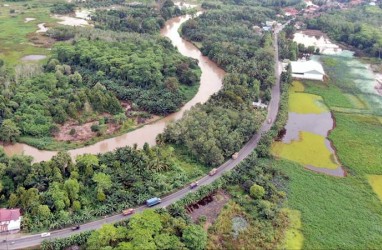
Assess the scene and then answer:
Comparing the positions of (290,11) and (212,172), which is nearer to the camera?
(212,172)

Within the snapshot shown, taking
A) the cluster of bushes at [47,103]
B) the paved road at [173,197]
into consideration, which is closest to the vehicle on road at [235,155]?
the paved road at [173,197]

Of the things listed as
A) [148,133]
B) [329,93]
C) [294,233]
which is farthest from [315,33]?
[294,233]

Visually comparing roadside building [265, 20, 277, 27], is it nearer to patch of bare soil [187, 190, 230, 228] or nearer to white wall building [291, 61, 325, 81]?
white wall building [291, 61, 325, 81]

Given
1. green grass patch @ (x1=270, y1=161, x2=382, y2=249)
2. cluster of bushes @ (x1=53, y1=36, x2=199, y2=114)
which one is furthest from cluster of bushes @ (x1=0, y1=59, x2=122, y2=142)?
green grass patch @ (x1=270, y1=161, x2=382, y2=249)

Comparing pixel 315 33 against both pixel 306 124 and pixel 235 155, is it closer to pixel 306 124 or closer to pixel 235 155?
pixel 306 124

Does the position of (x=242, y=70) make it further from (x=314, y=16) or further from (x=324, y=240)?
(x=314, y=16)

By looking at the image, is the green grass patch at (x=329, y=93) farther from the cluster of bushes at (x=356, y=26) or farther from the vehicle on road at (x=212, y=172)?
the vehicle on road at (x=212, y=172)
